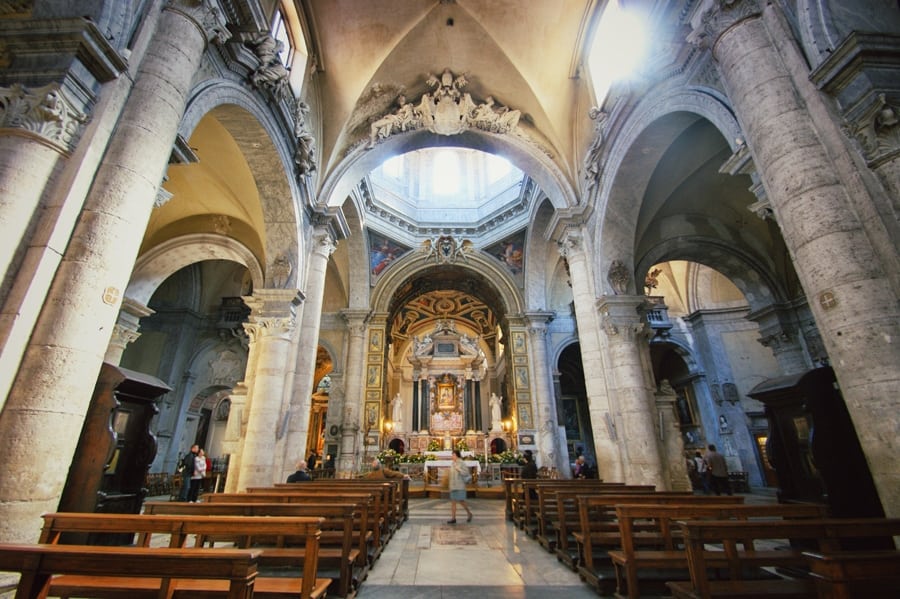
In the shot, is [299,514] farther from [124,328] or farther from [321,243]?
[124,328]

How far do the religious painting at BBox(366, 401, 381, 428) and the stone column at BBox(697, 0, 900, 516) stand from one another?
1409cm

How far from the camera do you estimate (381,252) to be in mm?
17344

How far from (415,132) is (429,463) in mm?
10554

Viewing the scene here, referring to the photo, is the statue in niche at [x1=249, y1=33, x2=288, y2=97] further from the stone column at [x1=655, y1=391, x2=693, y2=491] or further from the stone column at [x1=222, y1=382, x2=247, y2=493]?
the stone column at [x1=655, y1=391, x2=693, y2=491]

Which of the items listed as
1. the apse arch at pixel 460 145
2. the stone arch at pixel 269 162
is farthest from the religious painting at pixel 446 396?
the stone arch at pixel 269 162

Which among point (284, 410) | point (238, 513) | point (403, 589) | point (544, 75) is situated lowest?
point (403, 589)

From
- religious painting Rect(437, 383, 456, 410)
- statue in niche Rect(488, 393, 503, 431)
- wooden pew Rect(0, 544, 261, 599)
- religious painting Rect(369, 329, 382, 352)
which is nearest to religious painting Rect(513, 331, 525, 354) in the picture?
religious painting Rect(369, 329, 382, 352)

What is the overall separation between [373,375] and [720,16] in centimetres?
1448

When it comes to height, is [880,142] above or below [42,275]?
above

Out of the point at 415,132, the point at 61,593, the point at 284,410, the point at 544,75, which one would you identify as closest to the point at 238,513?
the point at 61,593

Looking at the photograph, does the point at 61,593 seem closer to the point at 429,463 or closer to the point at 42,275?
the point at 42,275

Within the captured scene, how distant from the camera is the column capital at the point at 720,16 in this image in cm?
419

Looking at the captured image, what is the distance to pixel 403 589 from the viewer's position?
10.7 ft

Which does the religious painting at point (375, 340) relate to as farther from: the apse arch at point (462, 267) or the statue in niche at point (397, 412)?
the statue in niche at point (397, 412)
